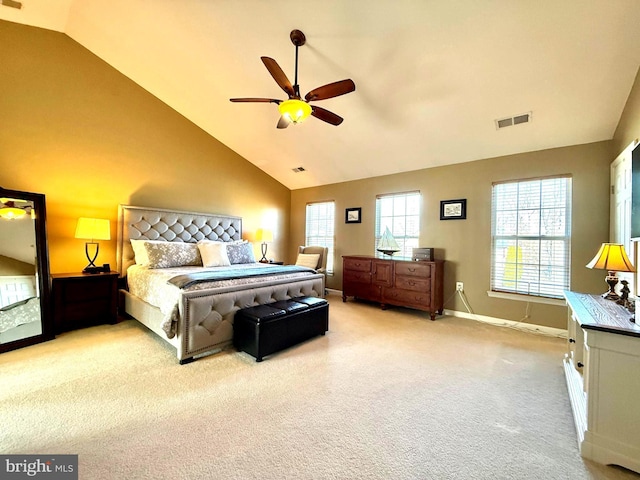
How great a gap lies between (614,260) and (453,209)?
220 cm

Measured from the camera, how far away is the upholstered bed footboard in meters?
2.44

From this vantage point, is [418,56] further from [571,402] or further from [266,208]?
[266,208]

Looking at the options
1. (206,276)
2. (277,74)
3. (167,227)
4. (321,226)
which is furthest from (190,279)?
(321,226)

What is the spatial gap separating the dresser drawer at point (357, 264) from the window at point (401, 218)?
1.55 feet

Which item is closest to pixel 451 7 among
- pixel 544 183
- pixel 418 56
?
pixel 418 56

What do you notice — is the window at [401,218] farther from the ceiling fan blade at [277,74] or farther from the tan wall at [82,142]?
the tan wall at [82,142]

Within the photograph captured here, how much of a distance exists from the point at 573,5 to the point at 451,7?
868 mm

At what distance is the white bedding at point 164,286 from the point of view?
96.8 inches

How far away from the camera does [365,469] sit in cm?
136

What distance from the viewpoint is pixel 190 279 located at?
2.57 m

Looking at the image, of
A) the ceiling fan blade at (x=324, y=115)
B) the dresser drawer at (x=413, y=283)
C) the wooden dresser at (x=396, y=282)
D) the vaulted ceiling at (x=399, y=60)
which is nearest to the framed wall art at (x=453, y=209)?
the vaulted ceiling at (x=399, y=60)

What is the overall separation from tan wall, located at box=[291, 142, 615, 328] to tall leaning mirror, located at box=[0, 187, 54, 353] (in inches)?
174

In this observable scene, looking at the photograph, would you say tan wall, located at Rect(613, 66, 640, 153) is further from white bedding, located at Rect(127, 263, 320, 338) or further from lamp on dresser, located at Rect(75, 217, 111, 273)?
lamp on dresser, located at Rect(75, 217, 111, 273)

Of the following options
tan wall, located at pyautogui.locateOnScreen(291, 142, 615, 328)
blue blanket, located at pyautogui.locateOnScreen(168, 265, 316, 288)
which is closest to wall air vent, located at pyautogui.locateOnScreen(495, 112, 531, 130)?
tan wall, located at pyautogui.locateOnScreen(291, 142, 615, 328)
